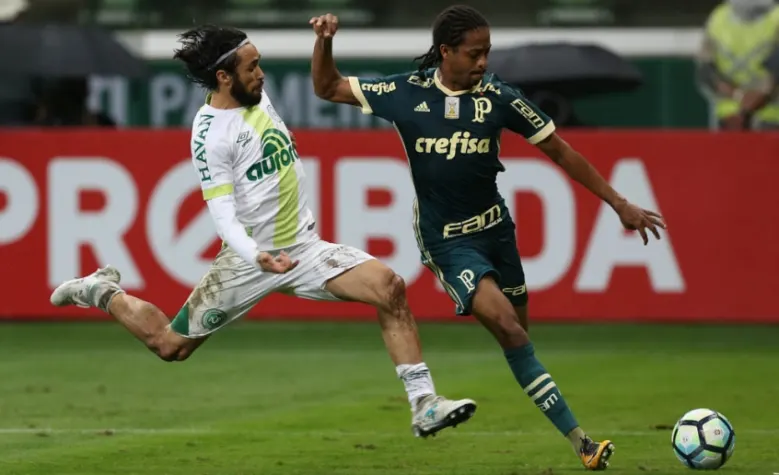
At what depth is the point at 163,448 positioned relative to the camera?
10.0 metres

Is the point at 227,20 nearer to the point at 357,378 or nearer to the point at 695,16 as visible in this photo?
the point at 695,16

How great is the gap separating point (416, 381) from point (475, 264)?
75 centimetres

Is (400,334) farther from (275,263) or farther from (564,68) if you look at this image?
(564,68)

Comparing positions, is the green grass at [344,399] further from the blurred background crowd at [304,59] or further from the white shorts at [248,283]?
the blurred background crowd at [304,59]

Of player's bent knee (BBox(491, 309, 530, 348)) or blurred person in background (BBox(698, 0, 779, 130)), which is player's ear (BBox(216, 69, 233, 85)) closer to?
player's bent knee (BBox(491, 309, 530, 348))

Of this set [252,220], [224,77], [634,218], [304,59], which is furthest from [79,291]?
[304,59]

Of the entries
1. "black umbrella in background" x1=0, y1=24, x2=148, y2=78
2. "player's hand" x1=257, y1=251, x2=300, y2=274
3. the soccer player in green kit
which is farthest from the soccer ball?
"black umbrella in background" x1=0, y1=24, x2=148, y2=78

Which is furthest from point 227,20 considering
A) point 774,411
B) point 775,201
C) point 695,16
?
point 774,411

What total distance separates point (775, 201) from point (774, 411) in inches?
181

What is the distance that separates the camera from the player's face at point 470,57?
9211mm

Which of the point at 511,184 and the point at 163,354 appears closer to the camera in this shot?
the point at 163,354

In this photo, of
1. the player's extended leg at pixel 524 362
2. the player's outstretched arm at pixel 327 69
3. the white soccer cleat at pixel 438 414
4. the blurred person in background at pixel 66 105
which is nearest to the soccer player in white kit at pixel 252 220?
the white soccer cleat at pixel 438 414

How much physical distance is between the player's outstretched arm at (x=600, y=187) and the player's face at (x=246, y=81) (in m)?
1.50

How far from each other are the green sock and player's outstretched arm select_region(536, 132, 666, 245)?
2.70 feet
